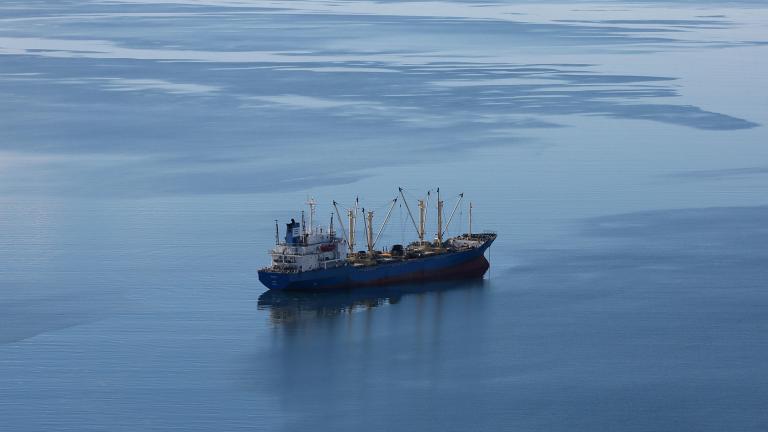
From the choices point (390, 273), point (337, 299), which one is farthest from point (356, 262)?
point (337, 299)

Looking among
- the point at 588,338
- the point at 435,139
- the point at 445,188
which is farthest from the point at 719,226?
the point at 435,139

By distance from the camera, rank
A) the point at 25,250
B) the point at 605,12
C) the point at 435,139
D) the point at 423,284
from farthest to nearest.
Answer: the point at 605,12
the point at 435,139
the point at 25,250
the point at 423,284

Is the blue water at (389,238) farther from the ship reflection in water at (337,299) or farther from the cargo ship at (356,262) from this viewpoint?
the cargo ship at (356,262)

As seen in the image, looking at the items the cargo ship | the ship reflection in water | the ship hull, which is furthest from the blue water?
the cargo ship

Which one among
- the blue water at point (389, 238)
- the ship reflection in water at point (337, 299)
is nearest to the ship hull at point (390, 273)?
the ship reflection in water at point (337, 299)

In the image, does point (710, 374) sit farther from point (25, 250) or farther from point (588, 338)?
point (25, 250)

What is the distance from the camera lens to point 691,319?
42344mm

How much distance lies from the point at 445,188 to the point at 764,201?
11.8 meters

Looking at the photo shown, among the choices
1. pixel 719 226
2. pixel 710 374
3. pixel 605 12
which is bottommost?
pixel 710 374

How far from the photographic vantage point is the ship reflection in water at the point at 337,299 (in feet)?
143

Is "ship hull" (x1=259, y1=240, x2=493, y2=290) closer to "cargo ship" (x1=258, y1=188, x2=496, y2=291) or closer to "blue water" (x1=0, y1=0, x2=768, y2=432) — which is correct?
"cargo ship" (x1=258, y1=188, x2=496, y2=291)

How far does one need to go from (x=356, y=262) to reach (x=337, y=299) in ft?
6.21

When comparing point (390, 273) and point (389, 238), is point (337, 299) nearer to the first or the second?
point (390, 273)

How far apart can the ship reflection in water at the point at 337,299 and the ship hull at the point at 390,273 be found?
20cm
